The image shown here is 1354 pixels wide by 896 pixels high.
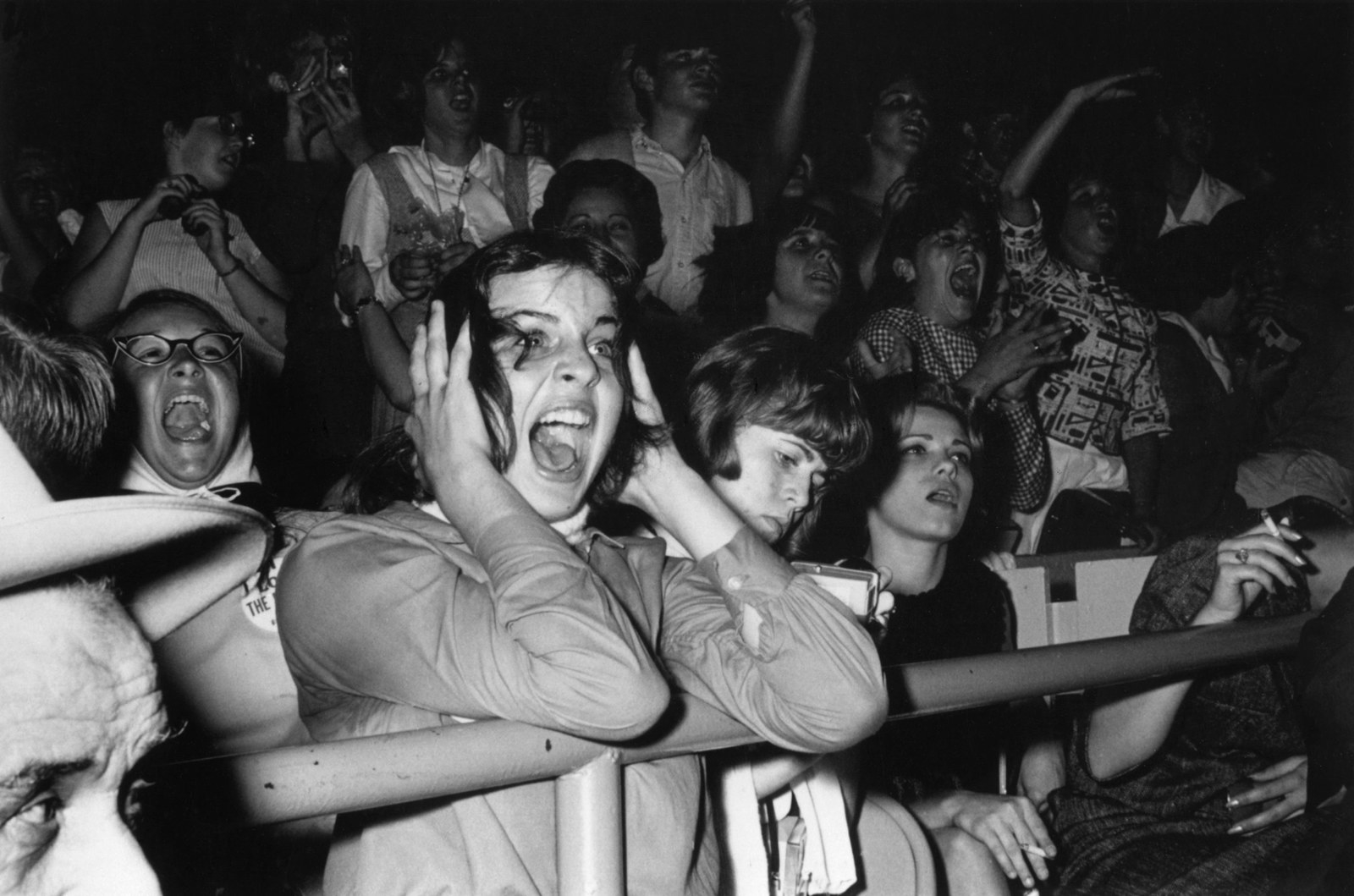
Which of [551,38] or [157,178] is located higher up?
[551,38]

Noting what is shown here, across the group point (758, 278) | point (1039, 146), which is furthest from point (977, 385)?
point (1039, 146)

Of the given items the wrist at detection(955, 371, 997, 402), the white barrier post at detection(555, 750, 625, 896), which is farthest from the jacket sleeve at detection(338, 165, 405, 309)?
the white barrier post at detection(555, 750, 625, 896)

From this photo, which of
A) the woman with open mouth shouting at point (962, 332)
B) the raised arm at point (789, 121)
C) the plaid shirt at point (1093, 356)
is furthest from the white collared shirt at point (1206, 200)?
the raised arm at point (789, 121)

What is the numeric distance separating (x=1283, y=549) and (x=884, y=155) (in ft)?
9.05

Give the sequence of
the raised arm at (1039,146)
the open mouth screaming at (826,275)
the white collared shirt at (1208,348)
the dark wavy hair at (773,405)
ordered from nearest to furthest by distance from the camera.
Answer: the dark wavy hair at (773,405) → the open mouth screaming at (826,275) → the raised arm at (1039,146) → the white collared shirt at (1208,348)

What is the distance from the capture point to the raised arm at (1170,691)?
2.03 metres

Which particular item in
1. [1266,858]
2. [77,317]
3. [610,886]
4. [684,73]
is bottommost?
[1266,858]

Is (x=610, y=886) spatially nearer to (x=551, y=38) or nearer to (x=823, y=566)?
(x=823, y=566)

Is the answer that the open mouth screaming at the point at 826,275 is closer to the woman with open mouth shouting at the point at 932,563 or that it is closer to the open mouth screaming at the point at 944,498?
the woman with open mouth shouting at the point at 932,563

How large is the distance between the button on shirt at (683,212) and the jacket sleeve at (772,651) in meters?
2.29

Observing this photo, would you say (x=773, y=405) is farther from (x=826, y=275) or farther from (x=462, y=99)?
(x=826, y=275)

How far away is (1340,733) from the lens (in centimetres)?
155

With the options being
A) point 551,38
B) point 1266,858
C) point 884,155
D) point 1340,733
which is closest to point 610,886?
point 1340,733

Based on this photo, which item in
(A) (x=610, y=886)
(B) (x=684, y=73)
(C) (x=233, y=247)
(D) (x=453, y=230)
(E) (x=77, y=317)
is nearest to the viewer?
(A) (x=610, y=886)
